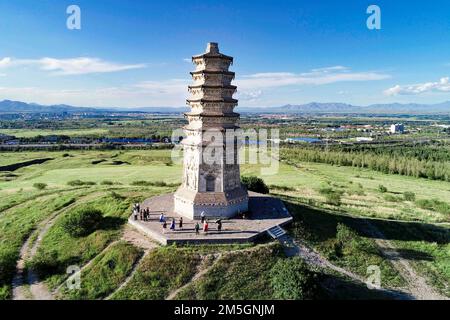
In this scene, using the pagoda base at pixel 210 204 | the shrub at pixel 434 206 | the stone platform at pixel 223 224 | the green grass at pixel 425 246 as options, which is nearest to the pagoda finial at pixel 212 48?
the pagoda base at pixel 210 204

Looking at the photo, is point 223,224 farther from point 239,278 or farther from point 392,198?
point 392,198

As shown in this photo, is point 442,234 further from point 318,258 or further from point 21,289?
point 21,289

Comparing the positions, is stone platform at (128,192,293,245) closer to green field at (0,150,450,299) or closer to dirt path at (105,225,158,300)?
dirt path at (105,225,158,300)

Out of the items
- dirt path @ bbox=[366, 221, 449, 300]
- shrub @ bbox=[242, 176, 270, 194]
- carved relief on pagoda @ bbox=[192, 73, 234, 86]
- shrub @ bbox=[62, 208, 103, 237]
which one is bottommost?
dirt path @ bbox=[366, 221, 449, 300]

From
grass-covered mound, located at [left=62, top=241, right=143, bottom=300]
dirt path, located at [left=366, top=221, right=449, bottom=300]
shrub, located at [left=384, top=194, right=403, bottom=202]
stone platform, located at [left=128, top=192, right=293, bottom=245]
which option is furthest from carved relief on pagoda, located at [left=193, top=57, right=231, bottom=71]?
shrub, located at [left=384, top=194, right=403, bottom=202]

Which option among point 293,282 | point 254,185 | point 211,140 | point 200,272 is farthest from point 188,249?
point 254,185

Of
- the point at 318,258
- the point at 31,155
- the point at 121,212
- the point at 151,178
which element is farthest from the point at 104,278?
the point at 31,155
